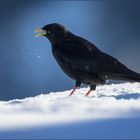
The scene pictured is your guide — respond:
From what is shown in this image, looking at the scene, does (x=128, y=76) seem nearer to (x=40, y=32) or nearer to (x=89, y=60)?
(x=89, y=60)

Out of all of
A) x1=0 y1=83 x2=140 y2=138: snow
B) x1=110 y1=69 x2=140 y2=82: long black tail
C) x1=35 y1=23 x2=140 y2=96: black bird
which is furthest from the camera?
x1=35 y1=23 x2=140 y2=96: black bird

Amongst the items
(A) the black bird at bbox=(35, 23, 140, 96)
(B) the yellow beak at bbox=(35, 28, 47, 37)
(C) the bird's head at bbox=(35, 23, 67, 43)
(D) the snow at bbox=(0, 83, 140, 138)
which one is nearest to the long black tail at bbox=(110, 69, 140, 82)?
(A) the black bird at bbox=(35, 23, 140, 96)

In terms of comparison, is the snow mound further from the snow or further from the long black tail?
the long black tail

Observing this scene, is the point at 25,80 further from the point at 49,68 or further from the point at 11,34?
the point at 11,34

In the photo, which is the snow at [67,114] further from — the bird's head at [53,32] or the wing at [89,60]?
the bird's head at [53,32]

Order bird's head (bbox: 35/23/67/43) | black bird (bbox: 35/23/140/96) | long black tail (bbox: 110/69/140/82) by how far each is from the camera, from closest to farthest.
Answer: long black tail (bbox: 110/69/140/82) < black bird (bbox: 35/23/140/96) < bird's head (bbox: 35/23/67/43)

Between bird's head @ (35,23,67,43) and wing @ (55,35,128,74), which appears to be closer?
wing @ (55,35,128,74)

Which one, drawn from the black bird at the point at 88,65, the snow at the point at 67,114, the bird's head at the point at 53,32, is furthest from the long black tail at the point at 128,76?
the snow at the point at 67,114
